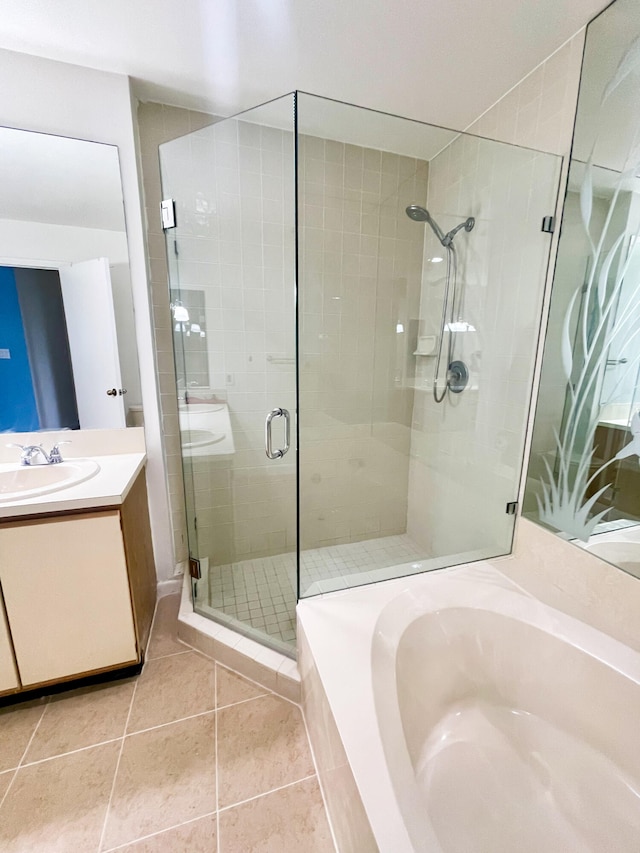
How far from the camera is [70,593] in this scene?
4.29 ft

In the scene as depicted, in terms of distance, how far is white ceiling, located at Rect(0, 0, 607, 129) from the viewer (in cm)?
113

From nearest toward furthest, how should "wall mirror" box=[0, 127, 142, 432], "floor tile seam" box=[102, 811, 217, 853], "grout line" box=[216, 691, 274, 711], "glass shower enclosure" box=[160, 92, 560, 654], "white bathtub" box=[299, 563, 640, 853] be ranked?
1. "white bathtub" box=[299, 563, 640, 853]
2. "floor tile seam" box=[102, 811, 217, 853]
3. "grout line" box=[216, 691, 274, 711]
4. "wall mirror" box=[0, 127, 142, 432]
5. "glass shower enclosure" box=[160, 92, 560, 654]

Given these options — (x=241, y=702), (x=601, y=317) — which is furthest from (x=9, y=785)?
(x=601, y=317)

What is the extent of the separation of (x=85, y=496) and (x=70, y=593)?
39 centimetres

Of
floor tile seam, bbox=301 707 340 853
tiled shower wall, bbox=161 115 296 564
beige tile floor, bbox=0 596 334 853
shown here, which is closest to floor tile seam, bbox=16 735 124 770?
beige tile floor, bbox=0 596 334 853

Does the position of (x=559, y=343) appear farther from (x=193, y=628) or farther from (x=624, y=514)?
(x=193, y=628)

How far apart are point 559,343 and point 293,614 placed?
63.1 inches

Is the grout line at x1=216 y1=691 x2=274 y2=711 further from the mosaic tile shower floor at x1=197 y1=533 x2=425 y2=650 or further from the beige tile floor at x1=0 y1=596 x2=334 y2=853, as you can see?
the mosaic tile shower floor at x1=197 y1=533 x2=425 y2=650

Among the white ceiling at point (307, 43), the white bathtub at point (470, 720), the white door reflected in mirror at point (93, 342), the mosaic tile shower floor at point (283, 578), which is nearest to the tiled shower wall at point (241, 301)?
the mosaic tile shower floor at point (283, 578)

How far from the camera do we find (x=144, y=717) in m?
1.33

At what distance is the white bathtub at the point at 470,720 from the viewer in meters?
0.83

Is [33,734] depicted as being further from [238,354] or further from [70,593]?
[238,354]

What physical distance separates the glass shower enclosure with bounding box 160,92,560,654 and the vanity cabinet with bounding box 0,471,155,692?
1.49 ft

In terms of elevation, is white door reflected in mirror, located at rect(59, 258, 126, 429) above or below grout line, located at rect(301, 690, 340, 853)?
above
